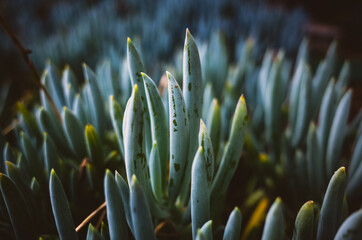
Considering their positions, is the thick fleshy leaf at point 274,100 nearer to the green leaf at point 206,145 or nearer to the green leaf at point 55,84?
the green leaf at point 206,145

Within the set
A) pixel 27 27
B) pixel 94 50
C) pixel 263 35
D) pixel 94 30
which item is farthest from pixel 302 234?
pixel 27 27

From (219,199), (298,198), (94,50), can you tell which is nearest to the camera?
(219,199)

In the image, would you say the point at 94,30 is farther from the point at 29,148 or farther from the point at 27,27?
the point at 29,148

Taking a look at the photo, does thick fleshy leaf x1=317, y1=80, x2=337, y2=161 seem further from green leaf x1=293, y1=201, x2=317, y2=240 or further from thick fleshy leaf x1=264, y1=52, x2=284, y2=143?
green leaf x1=293, y1=201, x2=317, y2=240

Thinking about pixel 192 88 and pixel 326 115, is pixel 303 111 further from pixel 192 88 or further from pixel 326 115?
pixel 192 88

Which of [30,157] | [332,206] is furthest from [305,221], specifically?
[30,157]

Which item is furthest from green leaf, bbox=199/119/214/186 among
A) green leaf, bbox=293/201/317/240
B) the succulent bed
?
green leaf, bbox=293/201/317/240
